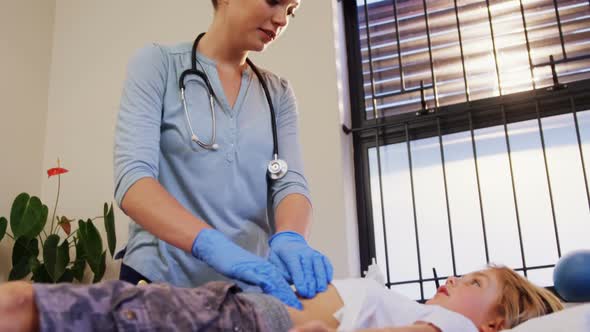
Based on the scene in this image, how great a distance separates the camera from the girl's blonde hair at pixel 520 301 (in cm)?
144

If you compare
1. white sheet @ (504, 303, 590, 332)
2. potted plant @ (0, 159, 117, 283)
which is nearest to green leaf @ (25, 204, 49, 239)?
potted plant @ (0, 159, 117, 283)

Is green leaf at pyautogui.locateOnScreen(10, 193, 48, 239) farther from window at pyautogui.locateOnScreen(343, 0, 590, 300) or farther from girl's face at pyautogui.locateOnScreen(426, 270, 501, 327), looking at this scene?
girl's face at pyautogui.locateOnScreen(426, 270, 501, 327)

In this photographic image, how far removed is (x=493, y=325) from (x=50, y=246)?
1.95 m

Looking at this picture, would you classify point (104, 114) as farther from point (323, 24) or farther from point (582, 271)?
point (582, 271)

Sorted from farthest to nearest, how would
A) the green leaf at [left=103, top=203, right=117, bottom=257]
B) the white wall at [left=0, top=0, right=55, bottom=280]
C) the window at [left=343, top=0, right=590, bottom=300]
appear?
the white wall at [left=0, top=0, right=55, bottom=280] < the green leaf at [left=103, top=203, right=117, bottom=257] < the window at [left=343, top=0, right=590, bottom=300]

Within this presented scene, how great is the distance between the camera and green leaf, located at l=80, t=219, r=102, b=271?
274 centimetres

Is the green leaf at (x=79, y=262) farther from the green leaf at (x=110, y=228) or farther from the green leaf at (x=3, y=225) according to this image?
the green leaf at (x=3, y=225)

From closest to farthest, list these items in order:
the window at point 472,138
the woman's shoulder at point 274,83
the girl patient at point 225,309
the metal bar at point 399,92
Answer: the girl patient at point 225,309 → the woman's shoulder at point 274,83 → the window at point 472,138 → the metal bar at point 399,92

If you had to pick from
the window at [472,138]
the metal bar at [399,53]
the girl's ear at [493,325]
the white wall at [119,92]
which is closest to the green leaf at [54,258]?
the white wall at [119,92]

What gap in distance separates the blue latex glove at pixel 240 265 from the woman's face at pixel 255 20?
51 centimetres

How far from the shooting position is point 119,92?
3156 mm

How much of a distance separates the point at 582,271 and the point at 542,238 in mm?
699

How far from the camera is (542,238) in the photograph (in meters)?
2.43

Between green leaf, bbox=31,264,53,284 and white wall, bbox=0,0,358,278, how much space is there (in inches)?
10.2
